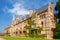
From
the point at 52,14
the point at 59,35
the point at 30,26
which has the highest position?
the point at 52,14

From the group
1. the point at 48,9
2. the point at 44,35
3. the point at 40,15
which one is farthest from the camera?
the point at 40,15

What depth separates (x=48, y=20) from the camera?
176 ft

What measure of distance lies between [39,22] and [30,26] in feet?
24.9

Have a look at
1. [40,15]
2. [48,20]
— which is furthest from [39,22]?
[48,20]

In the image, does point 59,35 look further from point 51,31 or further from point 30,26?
point 30,26

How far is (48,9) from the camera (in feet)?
183

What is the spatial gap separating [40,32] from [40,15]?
27.8ft

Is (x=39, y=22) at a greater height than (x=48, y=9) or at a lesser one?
lesser

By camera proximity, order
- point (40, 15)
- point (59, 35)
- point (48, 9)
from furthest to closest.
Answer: point (40, 15), point (48, 9), point (59, 35)

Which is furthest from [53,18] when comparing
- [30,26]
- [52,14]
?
[30,26]

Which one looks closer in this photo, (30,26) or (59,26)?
(59,26)

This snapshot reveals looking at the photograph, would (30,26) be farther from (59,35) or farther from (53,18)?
(59,35)

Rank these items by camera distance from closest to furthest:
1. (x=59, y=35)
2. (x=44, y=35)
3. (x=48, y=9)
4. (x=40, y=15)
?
(x=59, y=35), (x=44, y=35), (x=48, y=9), (x=40, y=15)

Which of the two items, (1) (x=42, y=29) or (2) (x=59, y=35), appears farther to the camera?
(1) (x=42, y=29)
